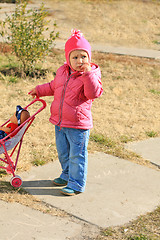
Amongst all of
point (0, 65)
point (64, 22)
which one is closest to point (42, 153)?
point (0, 65)

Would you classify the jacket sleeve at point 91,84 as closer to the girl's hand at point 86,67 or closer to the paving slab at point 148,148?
the girl's hand at point 86,67

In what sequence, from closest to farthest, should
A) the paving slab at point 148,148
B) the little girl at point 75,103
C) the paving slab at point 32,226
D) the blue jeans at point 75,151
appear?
the paving slab at point 32,226 → the little girl at point 75,103 → the blue jeans at point 75,151 → the paving slab at point 148,148

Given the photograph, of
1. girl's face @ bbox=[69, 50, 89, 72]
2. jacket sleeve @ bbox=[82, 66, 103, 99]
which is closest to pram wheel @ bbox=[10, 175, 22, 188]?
jacket sleeve @ bbox=[82, 66, 103, 99]

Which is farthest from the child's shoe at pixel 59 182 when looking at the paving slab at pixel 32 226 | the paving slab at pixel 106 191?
the paving slab at pixel 32 226

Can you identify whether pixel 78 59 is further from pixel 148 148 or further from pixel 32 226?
pixel 148 148

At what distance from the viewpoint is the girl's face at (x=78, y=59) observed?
12.4 ft

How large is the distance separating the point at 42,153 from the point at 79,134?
1.12m

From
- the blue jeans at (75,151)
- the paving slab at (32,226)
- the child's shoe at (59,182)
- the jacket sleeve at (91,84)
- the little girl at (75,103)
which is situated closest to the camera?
the paving slab at (32,226)

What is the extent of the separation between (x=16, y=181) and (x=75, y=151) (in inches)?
24.7

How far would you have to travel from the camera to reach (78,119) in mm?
3863

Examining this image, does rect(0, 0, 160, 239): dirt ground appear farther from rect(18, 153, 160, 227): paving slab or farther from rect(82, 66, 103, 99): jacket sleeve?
rect(82, 66, 103, 99): jacket sleeve

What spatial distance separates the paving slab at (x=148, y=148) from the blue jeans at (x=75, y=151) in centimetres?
121

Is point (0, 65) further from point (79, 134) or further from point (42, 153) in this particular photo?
point (79, 134)

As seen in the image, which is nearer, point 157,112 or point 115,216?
point 115,216
